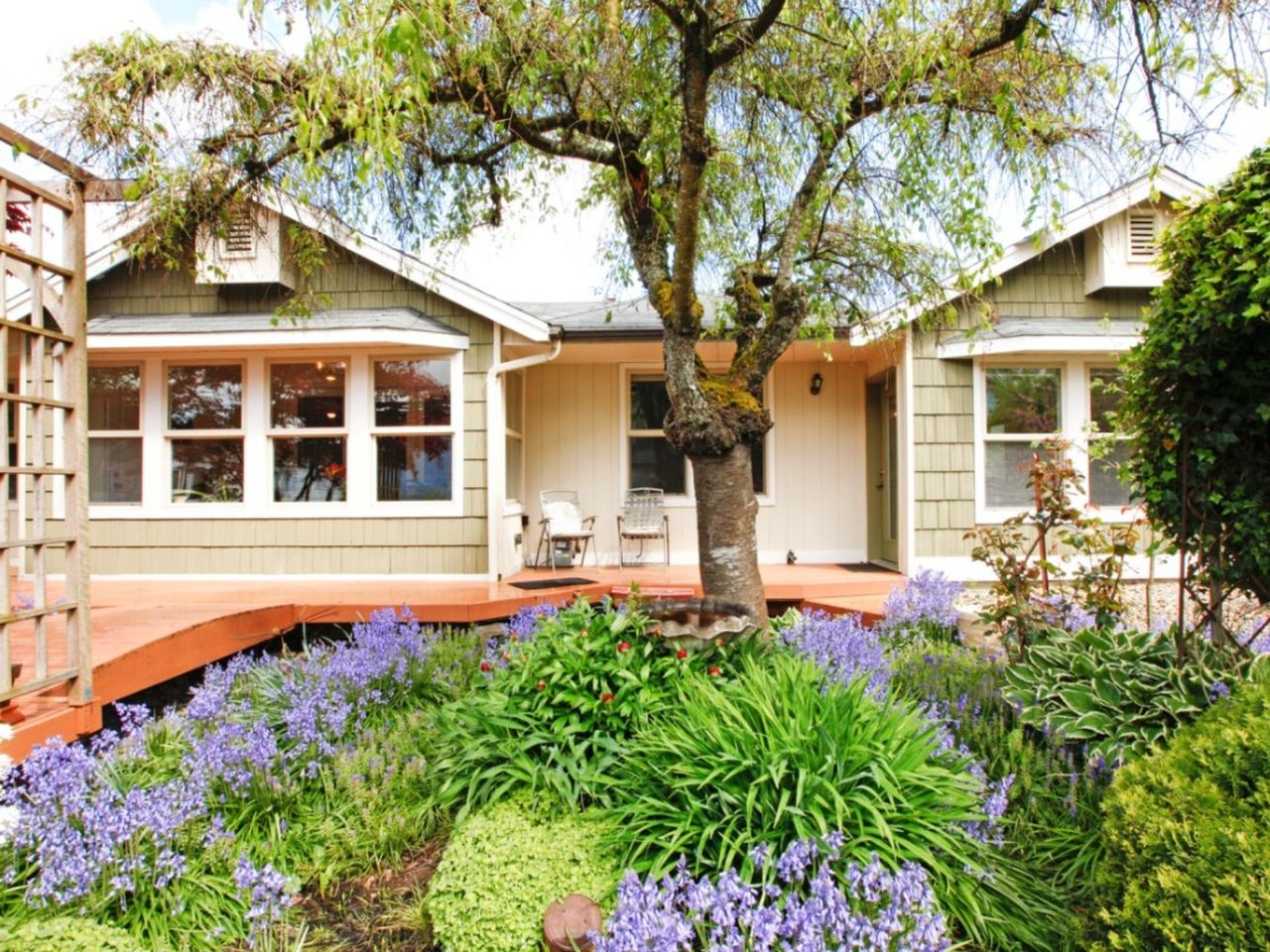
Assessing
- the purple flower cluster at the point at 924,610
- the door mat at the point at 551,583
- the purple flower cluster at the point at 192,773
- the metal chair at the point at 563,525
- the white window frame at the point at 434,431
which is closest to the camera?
the purple flower cluster at the point at 192,773

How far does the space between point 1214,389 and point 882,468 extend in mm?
5777

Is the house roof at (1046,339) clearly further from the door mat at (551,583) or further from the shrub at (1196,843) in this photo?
the shrub at (1196,843)

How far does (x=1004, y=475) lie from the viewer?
750cm

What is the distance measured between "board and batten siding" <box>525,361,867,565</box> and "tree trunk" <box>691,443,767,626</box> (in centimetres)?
A: 456

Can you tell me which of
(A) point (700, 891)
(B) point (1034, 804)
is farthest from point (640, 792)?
(B) point (1034, 804)

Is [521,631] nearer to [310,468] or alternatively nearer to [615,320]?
[310,468]

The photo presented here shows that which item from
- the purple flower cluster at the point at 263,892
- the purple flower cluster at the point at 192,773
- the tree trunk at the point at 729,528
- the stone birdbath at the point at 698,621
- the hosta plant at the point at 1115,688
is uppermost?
the tree trunk at the point at 729,528

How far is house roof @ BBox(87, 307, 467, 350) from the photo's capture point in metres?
6.96

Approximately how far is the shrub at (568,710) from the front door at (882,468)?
18.8 feet

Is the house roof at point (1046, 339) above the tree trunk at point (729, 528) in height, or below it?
above

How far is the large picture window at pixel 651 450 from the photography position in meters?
8.80

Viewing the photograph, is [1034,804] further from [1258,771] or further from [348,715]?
[348,715]

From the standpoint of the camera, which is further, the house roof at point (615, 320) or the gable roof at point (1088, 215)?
the house roof at point (615, 320)

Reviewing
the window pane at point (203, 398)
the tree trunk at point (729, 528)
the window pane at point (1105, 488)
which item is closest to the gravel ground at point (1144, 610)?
the window pane at point (1105, 488)
